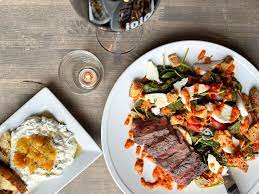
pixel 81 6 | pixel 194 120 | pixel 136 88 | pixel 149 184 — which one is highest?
pixel 81 6

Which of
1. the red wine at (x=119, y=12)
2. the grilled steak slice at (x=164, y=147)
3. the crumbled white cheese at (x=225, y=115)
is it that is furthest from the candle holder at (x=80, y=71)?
the crumbled white cheese at (x=225, y=115)

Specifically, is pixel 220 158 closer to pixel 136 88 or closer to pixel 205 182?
pixel 205 182

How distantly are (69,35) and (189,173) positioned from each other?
100 cm

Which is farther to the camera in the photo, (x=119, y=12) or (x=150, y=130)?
(x=150, y=130)

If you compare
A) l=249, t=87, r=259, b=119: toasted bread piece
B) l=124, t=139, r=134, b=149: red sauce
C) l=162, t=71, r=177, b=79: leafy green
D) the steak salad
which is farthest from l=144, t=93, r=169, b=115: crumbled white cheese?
l=249, t=87, r=259, b=119: toasted bread piece

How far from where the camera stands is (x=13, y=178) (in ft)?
7.45

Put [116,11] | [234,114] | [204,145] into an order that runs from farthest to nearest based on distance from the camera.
A: 1. [204,145]
2. [234,114]
3. [116,11]

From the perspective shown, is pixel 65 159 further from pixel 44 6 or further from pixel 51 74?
pixel 44 6

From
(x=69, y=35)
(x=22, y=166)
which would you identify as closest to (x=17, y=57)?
(x=69, y=35)

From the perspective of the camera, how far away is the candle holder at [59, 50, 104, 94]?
2393 mm

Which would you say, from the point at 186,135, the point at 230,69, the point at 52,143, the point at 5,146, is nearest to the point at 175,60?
the point at 230,69

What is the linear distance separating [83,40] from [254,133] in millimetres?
1056

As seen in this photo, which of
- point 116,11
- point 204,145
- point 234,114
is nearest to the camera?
point 116,11

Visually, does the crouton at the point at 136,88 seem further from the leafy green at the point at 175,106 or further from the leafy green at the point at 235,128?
the leafy green at the point at 235,128
